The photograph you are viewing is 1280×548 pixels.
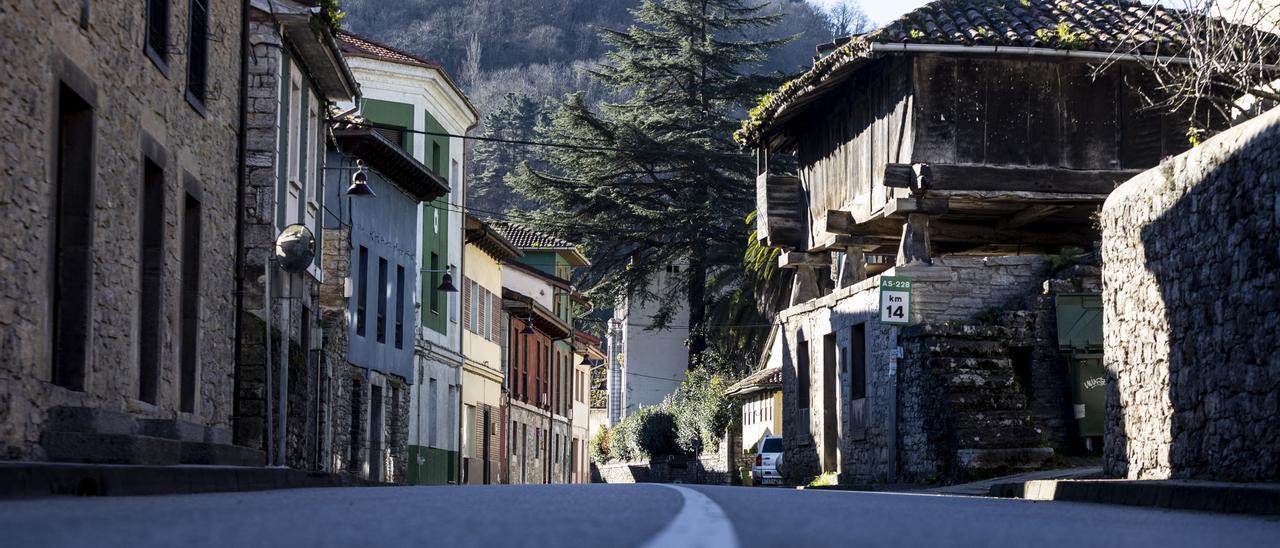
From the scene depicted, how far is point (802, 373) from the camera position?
3162cm

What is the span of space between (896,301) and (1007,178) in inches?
96.6

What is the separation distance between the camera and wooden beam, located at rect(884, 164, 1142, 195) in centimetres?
2497

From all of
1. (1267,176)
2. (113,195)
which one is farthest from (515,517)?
(113,195)

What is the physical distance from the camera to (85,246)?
14227 mm

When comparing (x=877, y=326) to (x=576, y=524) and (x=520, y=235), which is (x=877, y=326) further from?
(x=520, y=235)

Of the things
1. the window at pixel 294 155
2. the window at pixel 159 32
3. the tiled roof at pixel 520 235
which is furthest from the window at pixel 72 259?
the tiled roof at pixel 520 235

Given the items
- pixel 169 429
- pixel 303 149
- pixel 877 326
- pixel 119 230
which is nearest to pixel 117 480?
pixel 119 230

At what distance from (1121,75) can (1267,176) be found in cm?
1326

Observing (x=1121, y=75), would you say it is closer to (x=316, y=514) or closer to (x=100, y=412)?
(x=100, y=412)

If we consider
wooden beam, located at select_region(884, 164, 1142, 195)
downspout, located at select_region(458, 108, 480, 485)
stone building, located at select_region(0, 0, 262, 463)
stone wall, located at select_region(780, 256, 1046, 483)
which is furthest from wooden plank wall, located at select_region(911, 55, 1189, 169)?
downspout, located at select_region(458, 108, 480, 485)

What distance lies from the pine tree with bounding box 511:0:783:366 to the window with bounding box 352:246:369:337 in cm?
1462

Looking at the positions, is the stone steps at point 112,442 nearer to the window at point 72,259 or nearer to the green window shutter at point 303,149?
the window at point 72,259

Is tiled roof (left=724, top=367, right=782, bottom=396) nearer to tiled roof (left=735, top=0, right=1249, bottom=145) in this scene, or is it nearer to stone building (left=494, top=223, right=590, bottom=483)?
stone building (left=494, top=223, right=590, bottom=483)

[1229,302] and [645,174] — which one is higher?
[645,174]
